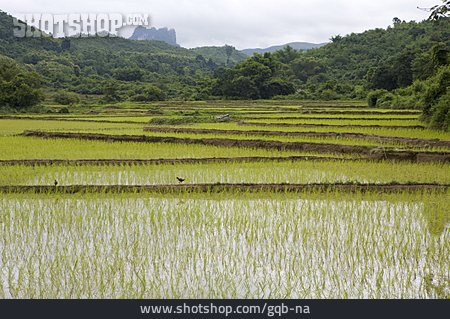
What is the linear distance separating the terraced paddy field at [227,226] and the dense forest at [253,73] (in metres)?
11.8

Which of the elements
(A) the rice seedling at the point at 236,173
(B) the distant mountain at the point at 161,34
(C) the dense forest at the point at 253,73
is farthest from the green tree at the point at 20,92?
(B) the distant mountain at the point at 161,34

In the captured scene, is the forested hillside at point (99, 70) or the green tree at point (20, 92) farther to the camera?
the forested hillside at point (99, 70)

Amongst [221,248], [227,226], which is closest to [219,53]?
[227,226]

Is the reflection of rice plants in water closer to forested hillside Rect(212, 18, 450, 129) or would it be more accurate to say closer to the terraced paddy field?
the terraced paddy field

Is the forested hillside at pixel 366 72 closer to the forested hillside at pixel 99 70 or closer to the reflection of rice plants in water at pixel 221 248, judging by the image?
the forested hillside at pixel 99 70

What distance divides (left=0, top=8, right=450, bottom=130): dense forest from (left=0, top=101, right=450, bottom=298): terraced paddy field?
1175 centimetres

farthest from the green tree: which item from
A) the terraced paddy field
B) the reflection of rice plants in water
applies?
the reflection of rice plants in water

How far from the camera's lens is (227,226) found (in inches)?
186

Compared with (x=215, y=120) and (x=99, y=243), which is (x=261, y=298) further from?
(x=215, y=120)

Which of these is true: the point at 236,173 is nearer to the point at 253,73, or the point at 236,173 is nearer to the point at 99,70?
the point at 253,73

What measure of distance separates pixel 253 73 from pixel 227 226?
36504 mm

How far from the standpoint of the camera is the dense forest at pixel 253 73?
90.4 ft
